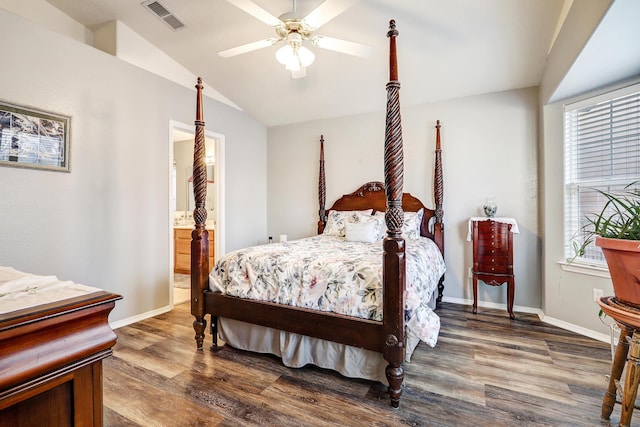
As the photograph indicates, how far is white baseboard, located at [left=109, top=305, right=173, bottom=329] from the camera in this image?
305 centimetres

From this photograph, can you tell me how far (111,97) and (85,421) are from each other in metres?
3.18

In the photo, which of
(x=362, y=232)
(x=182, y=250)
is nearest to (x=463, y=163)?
(x=362, y=232)

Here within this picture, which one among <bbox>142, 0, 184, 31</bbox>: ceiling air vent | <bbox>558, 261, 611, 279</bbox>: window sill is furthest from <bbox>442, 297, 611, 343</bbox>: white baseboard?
<bbox>142, 0, 184, 31</bbox>: ceiling air vent

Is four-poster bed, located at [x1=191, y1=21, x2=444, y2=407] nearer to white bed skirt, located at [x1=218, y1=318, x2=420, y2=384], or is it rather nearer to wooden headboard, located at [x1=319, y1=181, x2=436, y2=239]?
white bed skirt, located at [x1=218, y1=318, x2=420, y2=384]

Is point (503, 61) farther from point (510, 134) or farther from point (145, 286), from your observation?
point (145, 286)

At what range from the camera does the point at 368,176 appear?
438 centimetres

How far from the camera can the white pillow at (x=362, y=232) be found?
3.46 m

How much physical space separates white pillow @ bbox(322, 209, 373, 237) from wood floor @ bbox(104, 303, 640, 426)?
181 centimetres

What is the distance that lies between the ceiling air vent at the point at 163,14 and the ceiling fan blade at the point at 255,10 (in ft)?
4.48

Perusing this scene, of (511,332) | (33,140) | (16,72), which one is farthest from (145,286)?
(511,332)

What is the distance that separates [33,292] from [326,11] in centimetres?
216

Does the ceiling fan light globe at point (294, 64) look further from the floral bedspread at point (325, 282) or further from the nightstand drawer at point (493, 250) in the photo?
the nightstand drawer at point (493, 250)

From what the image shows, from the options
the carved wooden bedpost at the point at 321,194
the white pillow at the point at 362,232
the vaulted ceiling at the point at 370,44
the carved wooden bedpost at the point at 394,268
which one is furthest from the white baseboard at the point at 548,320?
the vaulted ceiling at the point at 370,44

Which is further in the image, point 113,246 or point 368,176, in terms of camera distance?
point 368,176
